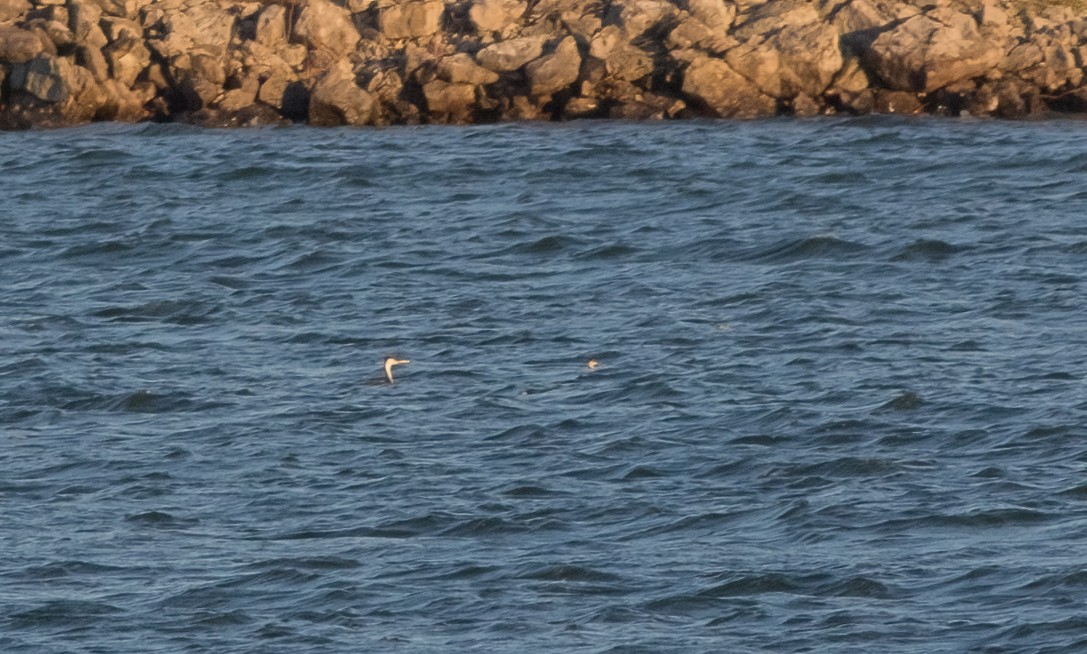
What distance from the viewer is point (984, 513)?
1669 cm

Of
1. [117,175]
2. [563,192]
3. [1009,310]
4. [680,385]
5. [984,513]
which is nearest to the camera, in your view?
[984,513]

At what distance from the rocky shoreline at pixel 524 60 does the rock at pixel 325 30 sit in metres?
0.04

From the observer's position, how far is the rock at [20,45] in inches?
1378

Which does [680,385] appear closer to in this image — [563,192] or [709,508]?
[709,508]

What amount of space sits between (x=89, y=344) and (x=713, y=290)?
757cm

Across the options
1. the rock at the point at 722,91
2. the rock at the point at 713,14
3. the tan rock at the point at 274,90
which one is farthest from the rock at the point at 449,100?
the rock at the point at 713,14

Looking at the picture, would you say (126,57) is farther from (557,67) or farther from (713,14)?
(713,14)

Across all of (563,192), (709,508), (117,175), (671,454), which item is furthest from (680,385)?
(117,175)

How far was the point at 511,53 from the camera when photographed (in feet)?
113

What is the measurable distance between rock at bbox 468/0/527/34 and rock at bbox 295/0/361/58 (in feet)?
7.21

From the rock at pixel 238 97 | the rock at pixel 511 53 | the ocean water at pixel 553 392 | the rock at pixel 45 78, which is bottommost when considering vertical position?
the ocean water at pixel 553 392

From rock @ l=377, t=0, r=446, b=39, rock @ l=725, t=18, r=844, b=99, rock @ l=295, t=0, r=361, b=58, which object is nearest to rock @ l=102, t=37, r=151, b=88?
rock @ l=295, t=0, r=361, b=58

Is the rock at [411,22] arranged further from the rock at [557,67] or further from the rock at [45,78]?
the rock at [45,78]

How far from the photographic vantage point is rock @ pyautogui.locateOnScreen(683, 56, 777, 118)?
3428 cm
